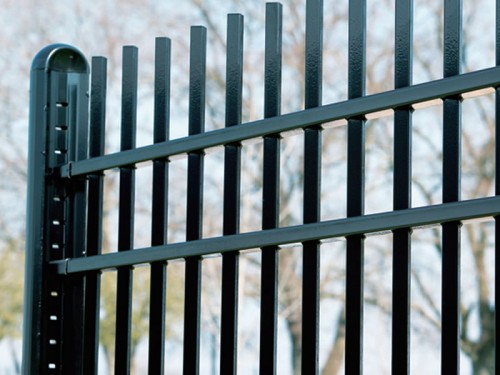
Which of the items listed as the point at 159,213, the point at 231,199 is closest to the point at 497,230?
the point at 231,199

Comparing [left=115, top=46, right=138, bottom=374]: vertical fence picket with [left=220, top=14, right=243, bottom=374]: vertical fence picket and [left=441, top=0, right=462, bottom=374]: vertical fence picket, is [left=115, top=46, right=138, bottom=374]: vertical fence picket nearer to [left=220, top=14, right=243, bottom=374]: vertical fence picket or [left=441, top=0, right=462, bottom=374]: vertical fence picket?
[left=220, top=14, right=243, bottom=374]: vertical fence picket

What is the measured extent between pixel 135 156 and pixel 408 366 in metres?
0.59

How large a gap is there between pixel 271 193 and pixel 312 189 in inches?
3.0

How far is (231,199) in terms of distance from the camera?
5.53 ft

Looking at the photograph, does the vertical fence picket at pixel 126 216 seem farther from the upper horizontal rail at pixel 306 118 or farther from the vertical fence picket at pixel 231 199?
the vertical fence picket at pixel 231 199

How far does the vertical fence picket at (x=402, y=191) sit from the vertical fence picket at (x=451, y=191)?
5cm

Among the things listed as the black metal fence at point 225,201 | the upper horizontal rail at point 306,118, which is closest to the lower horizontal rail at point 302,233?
the black metal fence at point 225,201

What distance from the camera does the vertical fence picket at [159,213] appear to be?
1773 mm

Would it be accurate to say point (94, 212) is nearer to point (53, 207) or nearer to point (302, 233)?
point (53, 207)

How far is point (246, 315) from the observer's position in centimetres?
1630

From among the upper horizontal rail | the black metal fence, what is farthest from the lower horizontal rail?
the upper horizontal rail

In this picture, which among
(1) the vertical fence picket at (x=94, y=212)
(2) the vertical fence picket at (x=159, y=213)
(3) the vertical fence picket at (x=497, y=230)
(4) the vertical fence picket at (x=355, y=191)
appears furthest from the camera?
(1) the vertical fence picket at (x=94, y=212)

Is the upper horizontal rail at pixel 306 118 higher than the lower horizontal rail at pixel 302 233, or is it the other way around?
the upper horizontal rail at pixel 306 118

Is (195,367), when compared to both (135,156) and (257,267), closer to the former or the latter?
(135,156)
